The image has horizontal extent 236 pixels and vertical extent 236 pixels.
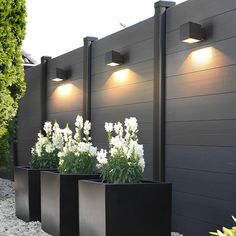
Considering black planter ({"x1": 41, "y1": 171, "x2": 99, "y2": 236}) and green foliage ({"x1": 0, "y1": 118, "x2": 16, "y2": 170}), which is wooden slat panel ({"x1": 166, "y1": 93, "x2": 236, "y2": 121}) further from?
green foliage ({"x1": 0, "y1": 118, "x2": 16, "y2": 170})

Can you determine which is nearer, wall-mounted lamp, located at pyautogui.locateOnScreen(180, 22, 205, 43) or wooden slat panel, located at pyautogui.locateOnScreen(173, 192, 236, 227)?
wooden slat panel, located at pyautogui.locateOnScreen(173, 192, 236, 227)

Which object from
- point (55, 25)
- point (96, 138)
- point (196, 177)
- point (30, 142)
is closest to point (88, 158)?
point (196, 177)

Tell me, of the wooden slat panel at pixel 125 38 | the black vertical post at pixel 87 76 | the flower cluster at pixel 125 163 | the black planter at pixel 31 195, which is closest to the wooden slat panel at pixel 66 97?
the black vertical post at pixel 87 76

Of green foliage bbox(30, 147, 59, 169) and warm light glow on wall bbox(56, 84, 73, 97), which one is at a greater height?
warm light glow on wall bbox(56, 84, 73, 97)

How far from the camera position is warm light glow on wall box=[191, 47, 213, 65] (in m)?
4.21

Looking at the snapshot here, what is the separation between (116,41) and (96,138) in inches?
52.5

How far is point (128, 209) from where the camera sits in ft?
12.4

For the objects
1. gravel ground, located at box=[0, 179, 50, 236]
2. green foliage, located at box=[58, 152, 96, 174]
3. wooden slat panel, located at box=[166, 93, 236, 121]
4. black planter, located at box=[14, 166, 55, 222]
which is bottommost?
gravel ground, located at box=[0, 179, 50, 236]

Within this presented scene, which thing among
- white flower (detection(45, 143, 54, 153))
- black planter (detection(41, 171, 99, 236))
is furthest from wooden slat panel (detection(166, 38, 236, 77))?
white flower (detection(45, 143, 54, 153))

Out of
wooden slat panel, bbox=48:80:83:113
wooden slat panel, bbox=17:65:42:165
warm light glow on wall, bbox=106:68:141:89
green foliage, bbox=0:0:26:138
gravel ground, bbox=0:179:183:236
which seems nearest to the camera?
gravel ground, bbox=0:179:183:236

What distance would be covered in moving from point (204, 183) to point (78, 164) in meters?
1.32

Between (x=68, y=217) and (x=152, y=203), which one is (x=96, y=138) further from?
(x=152, y=203)

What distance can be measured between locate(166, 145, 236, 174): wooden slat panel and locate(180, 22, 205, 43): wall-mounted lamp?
37.6 inches

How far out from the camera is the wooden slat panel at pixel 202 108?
3975mm
